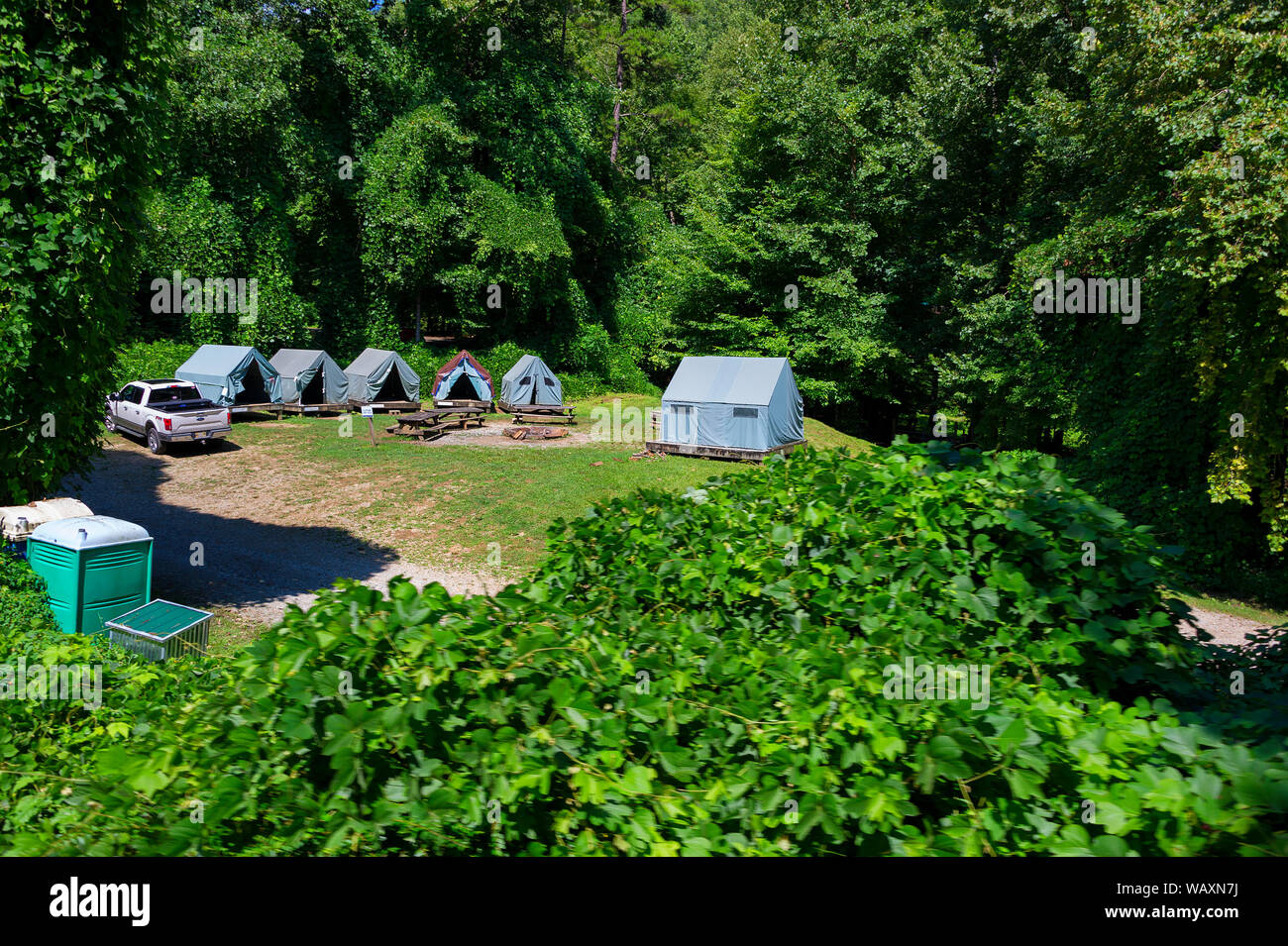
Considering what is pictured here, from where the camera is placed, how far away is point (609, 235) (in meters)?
46.3

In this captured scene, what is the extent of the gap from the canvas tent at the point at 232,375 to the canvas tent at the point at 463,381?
635cm

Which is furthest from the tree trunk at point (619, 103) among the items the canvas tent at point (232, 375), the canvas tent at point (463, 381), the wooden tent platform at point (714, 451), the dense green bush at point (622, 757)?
the dense green bush at point (622, 757)

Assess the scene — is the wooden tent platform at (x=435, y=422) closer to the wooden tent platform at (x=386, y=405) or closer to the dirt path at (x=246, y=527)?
the wooden tent platform at (x=386, y=405)

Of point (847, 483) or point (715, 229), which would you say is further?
point (715, 229)

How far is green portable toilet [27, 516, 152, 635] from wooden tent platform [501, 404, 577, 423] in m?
21.2

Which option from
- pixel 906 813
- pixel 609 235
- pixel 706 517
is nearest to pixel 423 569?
pixel 706 517

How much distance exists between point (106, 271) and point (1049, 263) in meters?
22.1

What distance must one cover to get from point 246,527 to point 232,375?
46.6 feet

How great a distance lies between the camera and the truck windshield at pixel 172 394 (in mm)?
24231

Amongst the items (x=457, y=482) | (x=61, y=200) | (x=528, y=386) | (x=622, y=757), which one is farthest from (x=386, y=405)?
(x=622, y=757)

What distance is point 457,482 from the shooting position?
2114 centimetres

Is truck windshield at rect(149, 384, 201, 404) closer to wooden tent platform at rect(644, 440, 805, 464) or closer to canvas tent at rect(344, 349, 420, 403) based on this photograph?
canvas tent at rect(344, 349, 420, 403)

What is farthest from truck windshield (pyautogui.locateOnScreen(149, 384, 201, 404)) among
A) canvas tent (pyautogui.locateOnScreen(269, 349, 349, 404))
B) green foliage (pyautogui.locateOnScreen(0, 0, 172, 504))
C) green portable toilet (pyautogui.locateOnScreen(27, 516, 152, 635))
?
green portable toilet (pyautogui.locateOnScreen(27, 516, 152, 635))

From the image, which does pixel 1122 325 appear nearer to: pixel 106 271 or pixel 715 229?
pixel 715 229
